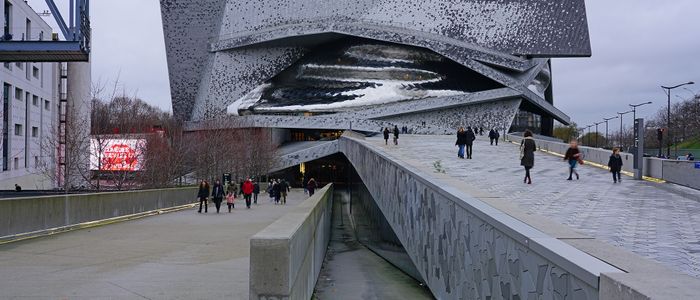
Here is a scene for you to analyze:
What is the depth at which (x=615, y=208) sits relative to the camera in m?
9.87

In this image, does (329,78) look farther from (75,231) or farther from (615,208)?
(615,208)

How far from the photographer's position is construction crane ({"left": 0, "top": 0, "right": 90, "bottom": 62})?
14.5 m

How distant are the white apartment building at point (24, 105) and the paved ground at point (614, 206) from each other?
24.5 metres

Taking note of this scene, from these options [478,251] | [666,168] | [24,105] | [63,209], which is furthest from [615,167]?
[24,105]

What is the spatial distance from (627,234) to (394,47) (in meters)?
57.4

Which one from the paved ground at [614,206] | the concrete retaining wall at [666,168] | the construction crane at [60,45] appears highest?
the construction crane at [60,45]

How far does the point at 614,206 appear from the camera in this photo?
33.4 feet

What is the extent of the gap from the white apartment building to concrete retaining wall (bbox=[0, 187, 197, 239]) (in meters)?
15.5

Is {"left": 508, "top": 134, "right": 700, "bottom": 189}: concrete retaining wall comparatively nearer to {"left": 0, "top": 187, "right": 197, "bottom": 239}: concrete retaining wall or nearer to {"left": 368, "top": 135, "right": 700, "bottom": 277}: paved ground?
{"left": 368, "top": 135, "right": 700, "bottom": 277}: paved ground

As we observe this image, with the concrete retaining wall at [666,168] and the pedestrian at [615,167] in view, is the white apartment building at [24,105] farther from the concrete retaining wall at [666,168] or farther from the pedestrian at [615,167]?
the pedestrian at [615,167]

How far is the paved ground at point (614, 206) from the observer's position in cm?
638

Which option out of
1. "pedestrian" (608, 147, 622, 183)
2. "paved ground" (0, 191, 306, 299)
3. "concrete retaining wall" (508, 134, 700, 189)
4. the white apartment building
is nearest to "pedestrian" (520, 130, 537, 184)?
"pedestrian" (608, 147, 622, 183)

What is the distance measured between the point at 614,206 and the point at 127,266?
7.18 meters

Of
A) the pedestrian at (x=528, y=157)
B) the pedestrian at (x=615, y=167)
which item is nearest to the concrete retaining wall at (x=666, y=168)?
the pedestrian at (x=615, y=167)
